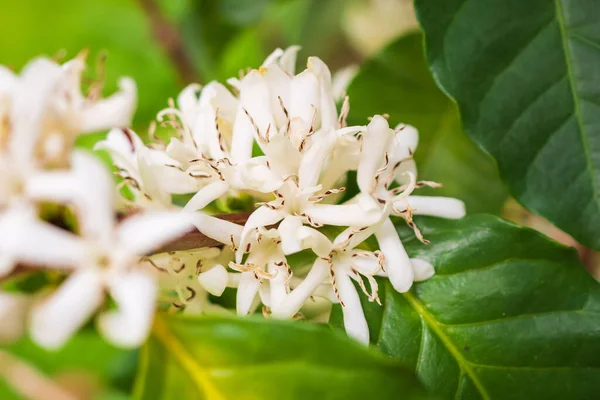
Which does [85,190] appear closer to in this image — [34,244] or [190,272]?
[34,244]

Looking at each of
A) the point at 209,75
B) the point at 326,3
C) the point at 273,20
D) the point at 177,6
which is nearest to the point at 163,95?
the point at 209,75

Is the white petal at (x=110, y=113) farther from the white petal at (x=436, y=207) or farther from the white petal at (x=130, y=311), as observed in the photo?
the white petal at (x=436, y=207)

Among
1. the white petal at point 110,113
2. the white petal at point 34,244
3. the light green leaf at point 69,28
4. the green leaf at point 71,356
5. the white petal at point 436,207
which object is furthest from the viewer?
the light green leaf at point 69,28

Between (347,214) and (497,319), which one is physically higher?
(347,214)

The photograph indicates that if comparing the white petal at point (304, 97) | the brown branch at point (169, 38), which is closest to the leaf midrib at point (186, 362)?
the white petal at point (304, 97)

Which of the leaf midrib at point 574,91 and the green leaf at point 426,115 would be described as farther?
the green leaf at point 426,115

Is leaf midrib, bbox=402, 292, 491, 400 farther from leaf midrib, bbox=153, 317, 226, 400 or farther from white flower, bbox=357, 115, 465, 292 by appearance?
leaf midrib, bbox=153, 317, 226, 400

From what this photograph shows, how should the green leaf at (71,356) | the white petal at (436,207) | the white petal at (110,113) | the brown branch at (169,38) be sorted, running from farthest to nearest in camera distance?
the green leaf at (71,356), the brown branch at (169,38), the white petal at (436,207), the white petal at (110,113)

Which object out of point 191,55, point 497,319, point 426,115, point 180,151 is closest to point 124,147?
point 180,151

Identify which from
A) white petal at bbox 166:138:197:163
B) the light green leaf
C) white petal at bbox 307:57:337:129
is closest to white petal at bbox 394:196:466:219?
white petal at bbox 307:57:337:129
